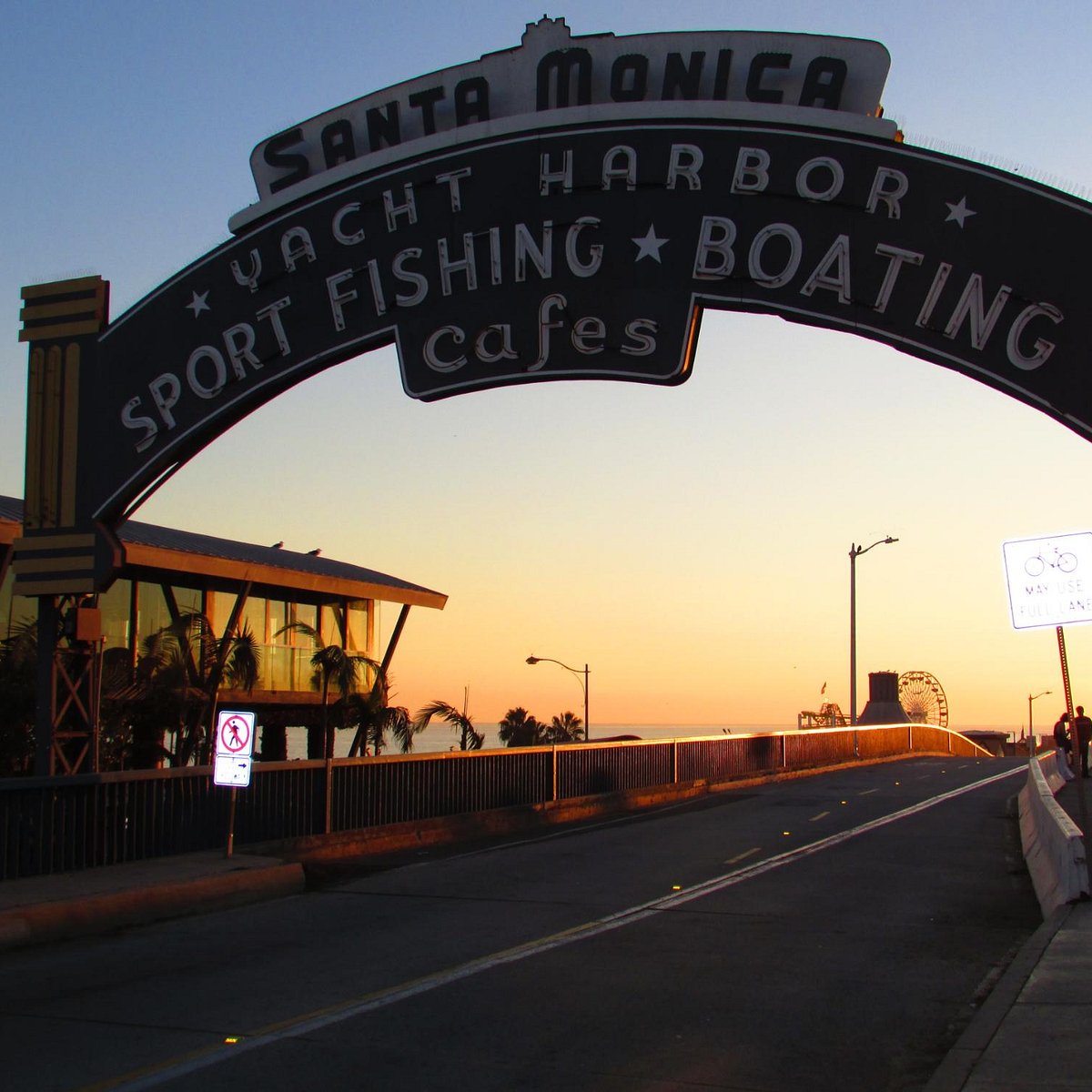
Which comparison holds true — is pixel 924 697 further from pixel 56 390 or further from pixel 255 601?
pixel 56 390

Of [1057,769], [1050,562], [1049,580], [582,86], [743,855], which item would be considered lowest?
[743,855]

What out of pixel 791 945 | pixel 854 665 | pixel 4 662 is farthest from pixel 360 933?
pixel 854 665

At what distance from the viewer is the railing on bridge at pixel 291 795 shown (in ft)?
46.1

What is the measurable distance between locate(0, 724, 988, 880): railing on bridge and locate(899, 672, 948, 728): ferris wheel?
58259 millimetres

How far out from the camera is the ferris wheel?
8356cm

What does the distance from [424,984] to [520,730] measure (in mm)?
47952

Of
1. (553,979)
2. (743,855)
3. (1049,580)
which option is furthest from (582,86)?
(743,855)

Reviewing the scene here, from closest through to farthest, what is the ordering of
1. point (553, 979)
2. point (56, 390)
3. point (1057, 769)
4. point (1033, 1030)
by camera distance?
1. point (1033, 1030)
2. point (553, 979)
3. point (56, 390)
4. point (1057, 769)

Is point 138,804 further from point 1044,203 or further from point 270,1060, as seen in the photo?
point 1044,203

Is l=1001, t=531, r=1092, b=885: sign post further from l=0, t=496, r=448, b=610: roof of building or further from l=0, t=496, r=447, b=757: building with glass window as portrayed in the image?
l=0, t=496, r=447, b=757: building with glass window

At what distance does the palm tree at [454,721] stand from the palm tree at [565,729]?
1794cm

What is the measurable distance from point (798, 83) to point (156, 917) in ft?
34.2

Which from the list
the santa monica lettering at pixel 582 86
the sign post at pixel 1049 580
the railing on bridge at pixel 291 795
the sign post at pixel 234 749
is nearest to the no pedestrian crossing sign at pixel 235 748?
the sign post at pixel 234 749

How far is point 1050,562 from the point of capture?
36.6 ft
